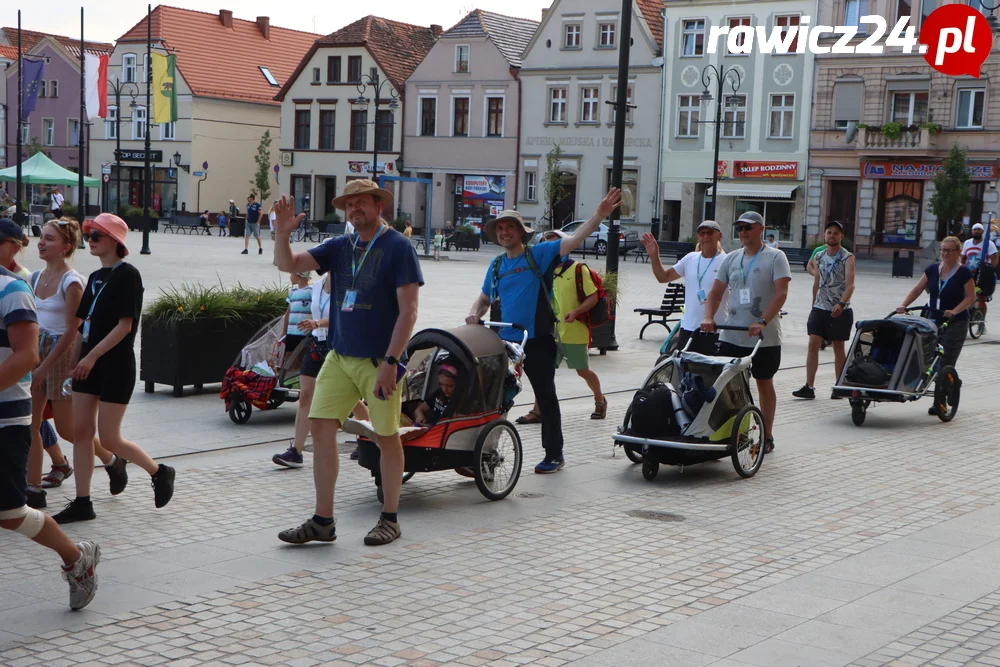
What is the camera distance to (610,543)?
273 inches

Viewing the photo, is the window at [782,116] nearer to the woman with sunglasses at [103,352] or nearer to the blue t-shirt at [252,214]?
the blue t-shirt at [252,214]

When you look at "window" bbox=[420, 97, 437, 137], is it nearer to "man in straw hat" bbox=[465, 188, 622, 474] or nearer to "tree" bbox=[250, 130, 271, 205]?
"tree" bbox=[250, 130, 271, 205]

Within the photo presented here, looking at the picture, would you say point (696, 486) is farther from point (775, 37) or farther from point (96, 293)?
point (775, 37)

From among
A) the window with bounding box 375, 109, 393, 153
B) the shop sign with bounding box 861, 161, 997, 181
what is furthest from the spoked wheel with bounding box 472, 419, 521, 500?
the window with bounding box 375, 109, 393, 153

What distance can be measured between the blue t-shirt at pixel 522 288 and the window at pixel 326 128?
5616 cm

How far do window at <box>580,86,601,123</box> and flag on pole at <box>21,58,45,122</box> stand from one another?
22.0m

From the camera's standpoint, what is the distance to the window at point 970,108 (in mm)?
46688

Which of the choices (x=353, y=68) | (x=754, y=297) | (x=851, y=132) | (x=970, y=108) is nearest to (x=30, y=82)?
(x=353, y=68)

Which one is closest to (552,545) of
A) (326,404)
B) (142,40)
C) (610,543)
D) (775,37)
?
(610,543)

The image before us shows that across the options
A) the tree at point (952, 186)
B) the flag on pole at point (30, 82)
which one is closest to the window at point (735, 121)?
the tree at point (952, 186)

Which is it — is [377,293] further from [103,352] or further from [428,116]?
[428,116]

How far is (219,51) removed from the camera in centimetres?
6950

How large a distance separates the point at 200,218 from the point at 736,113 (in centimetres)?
2264

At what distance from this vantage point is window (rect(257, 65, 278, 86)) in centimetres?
7088
